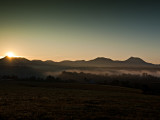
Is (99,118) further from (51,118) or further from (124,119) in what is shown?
(51,118)

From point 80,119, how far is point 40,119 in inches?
159

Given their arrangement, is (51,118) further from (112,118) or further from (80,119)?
(112,118)

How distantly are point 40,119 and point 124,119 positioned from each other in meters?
8.71

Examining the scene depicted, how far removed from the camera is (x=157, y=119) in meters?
18.9

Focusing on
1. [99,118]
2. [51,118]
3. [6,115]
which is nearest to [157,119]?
[99,118]

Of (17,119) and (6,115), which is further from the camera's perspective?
(6,115)

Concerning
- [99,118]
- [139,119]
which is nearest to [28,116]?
[99,118]

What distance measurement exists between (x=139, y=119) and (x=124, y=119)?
168 cm

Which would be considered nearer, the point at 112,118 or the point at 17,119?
the point at 17,119

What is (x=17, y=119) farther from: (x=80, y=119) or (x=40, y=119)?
(x=80, y=119)

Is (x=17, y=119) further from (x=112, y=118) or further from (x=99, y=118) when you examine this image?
(x=112, y=118)

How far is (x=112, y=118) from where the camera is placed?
60.8ft

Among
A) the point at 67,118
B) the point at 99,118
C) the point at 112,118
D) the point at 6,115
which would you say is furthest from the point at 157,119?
the point at 6,115

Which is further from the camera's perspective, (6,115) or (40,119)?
(6,115)
